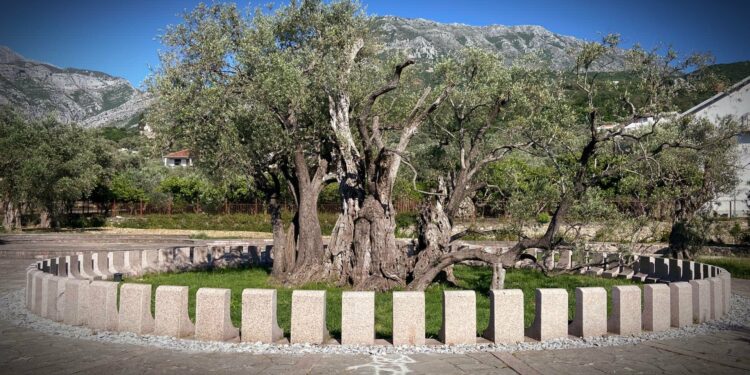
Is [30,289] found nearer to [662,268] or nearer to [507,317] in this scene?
[507,317]

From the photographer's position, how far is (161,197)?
47594mm

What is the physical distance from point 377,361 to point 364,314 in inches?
39.6

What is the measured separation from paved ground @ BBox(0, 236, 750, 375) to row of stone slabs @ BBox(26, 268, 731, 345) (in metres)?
0.64

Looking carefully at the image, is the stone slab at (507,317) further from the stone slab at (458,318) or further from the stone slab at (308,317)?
the stone slab at (308,317)

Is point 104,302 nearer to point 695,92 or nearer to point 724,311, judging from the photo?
point 724,311

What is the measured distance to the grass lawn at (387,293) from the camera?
1133 centimetres

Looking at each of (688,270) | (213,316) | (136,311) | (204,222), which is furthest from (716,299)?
(204,222)

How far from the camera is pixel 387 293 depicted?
14.9 metres

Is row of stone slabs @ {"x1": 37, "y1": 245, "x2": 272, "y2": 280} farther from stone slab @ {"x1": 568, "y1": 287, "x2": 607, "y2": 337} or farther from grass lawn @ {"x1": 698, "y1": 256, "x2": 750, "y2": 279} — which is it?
grass lawn @ {"x1": 698, "y1": 256, "x2": 750, "y2": 279}

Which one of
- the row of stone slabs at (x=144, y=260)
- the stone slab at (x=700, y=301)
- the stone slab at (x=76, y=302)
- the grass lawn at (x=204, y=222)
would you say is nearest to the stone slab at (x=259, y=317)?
the stone slab at (x=76, y=302)

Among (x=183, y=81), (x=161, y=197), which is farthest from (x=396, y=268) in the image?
(x=161, y=197)

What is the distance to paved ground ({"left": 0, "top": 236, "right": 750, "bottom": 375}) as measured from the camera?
7.78 m

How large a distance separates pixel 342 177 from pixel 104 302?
8250 millimetres

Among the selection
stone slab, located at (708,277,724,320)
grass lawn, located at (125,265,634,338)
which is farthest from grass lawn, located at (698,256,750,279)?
stone slab, located at (708,277,724,320)
